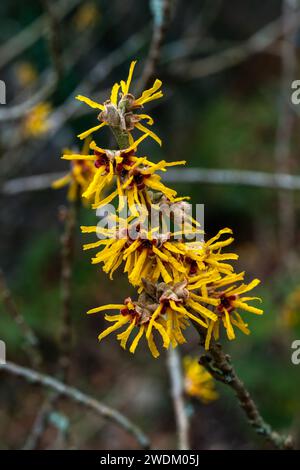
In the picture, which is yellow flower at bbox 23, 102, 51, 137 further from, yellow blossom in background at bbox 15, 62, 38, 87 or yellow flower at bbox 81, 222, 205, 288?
yellow flower at bbox 81, 222, 205, 288

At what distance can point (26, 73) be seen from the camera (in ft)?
14.8

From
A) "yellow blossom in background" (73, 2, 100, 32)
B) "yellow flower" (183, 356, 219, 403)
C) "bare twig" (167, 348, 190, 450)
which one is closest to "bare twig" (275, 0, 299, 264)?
"yellow blossom in background" (73, 2, 100, 32)

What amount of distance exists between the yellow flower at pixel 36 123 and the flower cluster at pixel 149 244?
218 centimetres

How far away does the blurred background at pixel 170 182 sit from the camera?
9.84 ft

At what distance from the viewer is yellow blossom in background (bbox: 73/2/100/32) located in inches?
181

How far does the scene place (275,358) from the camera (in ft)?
10.9

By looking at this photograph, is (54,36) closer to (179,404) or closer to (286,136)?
(179,404)

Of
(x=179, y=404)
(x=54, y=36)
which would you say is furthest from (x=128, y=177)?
(x=54, y=36)

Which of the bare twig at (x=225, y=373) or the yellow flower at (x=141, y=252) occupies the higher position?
the yellow flower at (x=141, y=252)

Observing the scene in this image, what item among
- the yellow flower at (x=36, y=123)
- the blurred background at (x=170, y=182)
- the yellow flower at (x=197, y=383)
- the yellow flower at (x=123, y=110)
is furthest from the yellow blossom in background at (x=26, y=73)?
the yellow flower at (x=123, y=110)

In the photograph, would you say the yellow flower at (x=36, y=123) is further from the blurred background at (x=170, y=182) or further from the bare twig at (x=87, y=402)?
the bare twig at (x=87, y=402)

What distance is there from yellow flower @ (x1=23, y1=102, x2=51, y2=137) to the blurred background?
0.04 ft

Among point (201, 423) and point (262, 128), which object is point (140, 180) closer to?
point (201, 423)

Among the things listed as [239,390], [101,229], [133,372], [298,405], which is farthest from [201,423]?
[101,229]
